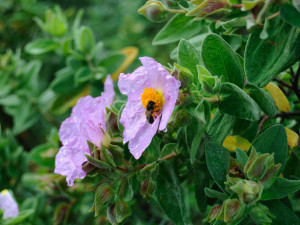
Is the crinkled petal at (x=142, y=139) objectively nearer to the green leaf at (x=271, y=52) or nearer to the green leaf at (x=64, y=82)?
the green leaf at (x=271, y=52)

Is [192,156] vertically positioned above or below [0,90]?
above

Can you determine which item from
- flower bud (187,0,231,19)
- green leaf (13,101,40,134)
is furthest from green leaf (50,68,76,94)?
flower bud (187,0,231,19)

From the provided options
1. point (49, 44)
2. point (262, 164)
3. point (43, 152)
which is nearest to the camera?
point (262, 164)

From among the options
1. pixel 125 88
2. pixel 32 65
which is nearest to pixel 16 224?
pixel 125 88

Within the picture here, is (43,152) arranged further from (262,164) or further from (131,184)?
(262,164)

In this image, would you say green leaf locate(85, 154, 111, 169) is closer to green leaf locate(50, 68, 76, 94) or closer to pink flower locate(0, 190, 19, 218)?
pink flower locate(0, 190, 19, 218)

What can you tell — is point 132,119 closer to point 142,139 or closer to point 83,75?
point 142,139
